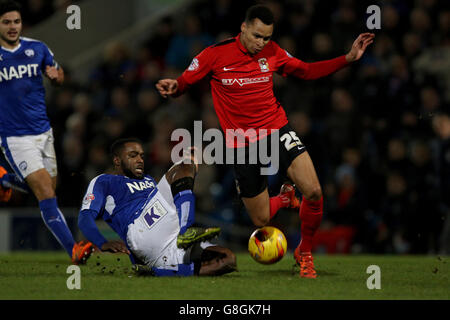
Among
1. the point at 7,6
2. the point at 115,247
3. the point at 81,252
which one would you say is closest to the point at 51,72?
the point at 7,6

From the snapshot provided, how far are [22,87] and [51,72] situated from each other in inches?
15.7

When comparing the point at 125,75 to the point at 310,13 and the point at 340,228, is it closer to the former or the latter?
the point at 310,13

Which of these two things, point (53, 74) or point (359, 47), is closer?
point (359, 47)

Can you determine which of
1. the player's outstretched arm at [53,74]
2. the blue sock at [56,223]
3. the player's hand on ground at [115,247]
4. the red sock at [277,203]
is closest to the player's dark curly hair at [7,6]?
the player's outstretched arm at [53,74]

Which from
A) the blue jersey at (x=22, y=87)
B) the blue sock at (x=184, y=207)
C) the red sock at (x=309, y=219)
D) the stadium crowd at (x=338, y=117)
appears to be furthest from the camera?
the stadium crowd at (x=338, y=117)

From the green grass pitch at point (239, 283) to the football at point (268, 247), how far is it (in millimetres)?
173

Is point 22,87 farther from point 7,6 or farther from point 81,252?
point 81,252

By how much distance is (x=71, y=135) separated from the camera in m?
12.8

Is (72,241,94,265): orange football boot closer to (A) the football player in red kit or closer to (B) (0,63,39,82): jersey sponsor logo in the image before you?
(A) the football player in red kit

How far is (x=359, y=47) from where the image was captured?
23.8 feet

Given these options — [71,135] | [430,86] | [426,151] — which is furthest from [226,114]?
[71,135]

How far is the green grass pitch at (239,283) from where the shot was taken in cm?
581

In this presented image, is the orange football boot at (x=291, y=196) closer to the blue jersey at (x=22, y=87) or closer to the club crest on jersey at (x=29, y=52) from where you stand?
the blue jersey at (x=22, y=87)

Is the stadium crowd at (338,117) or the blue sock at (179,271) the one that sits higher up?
the stadium crowd at (338,117)
